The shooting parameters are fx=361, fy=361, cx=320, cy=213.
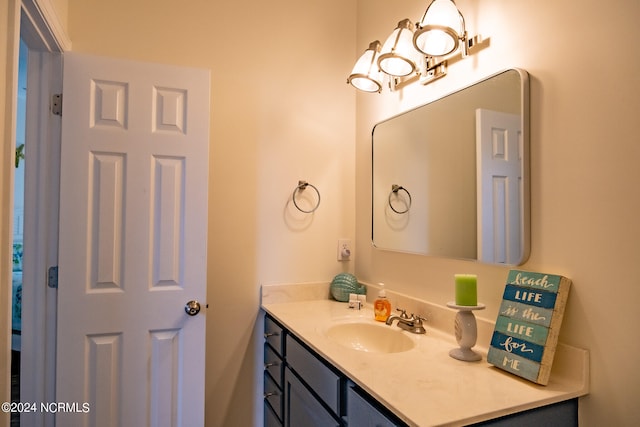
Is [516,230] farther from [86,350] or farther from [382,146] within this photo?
[86,350]

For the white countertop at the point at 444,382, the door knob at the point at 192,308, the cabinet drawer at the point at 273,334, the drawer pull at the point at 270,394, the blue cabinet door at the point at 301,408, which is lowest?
the drawer pull at the point at 270,394

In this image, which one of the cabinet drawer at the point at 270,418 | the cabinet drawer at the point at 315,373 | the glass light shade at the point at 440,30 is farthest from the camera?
the cabinet drawer at the point at 270,418

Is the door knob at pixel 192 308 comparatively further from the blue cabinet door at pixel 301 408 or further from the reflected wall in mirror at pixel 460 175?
the reflected wall in mirror at pixel 460 175

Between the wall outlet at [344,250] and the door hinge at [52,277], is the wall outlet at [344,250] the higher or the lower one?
the higher one

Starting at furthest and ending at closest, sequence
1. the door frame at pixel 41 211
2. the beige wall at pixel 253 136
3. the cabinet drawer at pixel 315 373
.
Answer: the beige wall at pixel 253 136 < the door frame at pixel 41 211 < the cabinet drawer at pixel 315 373

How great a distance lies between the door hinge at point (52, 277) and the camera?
4.71 ft

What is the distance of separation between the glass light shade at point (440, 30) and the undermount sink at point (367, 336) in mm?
1113

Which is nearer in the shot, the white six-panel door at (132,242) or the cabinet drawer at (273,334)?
the white six-panel door at (132,242)

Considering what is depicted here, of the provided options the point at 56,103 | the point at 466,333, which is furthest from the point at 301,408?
the point at 56,103

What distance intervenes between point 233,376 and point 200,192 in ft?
3.12

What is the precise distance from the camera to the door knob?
1.54 meters

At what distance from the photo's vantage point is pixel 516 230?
1.15m

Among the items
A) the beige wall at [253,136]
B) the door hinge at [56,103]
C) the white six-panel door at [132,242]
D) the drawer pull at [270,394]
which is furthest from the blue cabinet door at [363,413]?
the door hinge at [56,103]

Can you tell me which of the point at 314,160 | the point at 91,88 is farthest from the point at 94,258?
the point at 314,160
